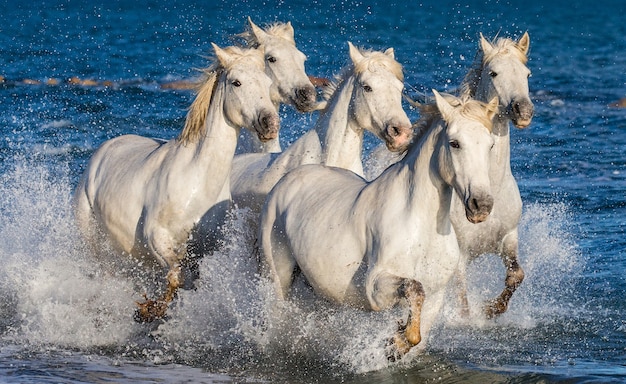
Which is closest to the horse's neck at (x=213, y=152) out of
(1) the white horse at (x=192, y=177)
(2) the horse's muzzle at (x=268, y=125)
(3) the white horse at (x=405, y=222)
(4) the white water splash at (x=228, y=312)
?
(1) the white horse at (x=192, y=177)

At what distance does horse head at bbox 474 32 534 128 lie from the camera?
812 centimetres

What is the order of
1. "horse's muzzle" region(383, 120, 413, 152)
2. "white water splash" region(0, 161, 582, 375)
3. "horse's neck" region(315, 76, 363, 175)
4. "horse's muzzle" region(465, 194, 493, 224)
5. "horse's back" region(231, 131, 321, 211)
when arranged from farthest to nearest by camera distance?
"horse's back" region(231, 131, 321, 211)
"horse's neck" region(315, 76, 363, 175)
"horse's muzzle" region(383, 120, 413, 152)
"white water splash" region(0, 161, 582, 375)
"horse's muzzle" region(465, 194, 493, 224)

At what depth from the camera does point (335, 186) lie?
7629 mm

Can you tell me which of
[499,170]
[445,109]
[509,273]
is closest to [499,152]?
[499,170]

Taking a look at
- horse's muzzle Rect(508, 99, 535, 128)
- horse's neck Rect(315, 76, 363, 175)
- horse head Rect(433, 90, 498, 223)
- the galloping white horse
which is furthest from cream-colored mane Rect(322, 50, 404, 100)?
horse head Rect(433, 90, 498, 223)

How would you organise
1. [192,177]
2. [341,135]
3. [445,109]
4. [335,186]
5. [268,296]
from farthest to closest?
[341,135], [192,177], [268,296], [335,186], [445,109]

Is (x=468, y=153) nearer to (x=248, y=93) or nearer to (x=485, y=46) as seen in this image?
(x=248, y=93)

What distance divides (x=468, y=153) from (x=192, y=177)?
2.38 m

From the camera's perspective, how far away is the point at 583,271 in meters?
10.4

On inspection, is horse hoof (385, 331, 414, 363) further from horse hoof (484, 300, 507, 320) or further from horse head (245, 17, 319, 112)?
horse head (245, 17, 319, 112)

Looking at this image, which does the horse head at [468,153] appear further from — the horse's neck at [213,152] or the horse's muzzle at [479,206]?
the horse's neck at [213,152]

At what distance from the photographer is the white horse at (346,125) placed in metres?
8.25

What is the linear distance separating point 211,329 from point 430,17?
47.3m

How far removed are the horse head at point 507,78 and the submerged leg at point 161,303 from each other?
249 centimetres
